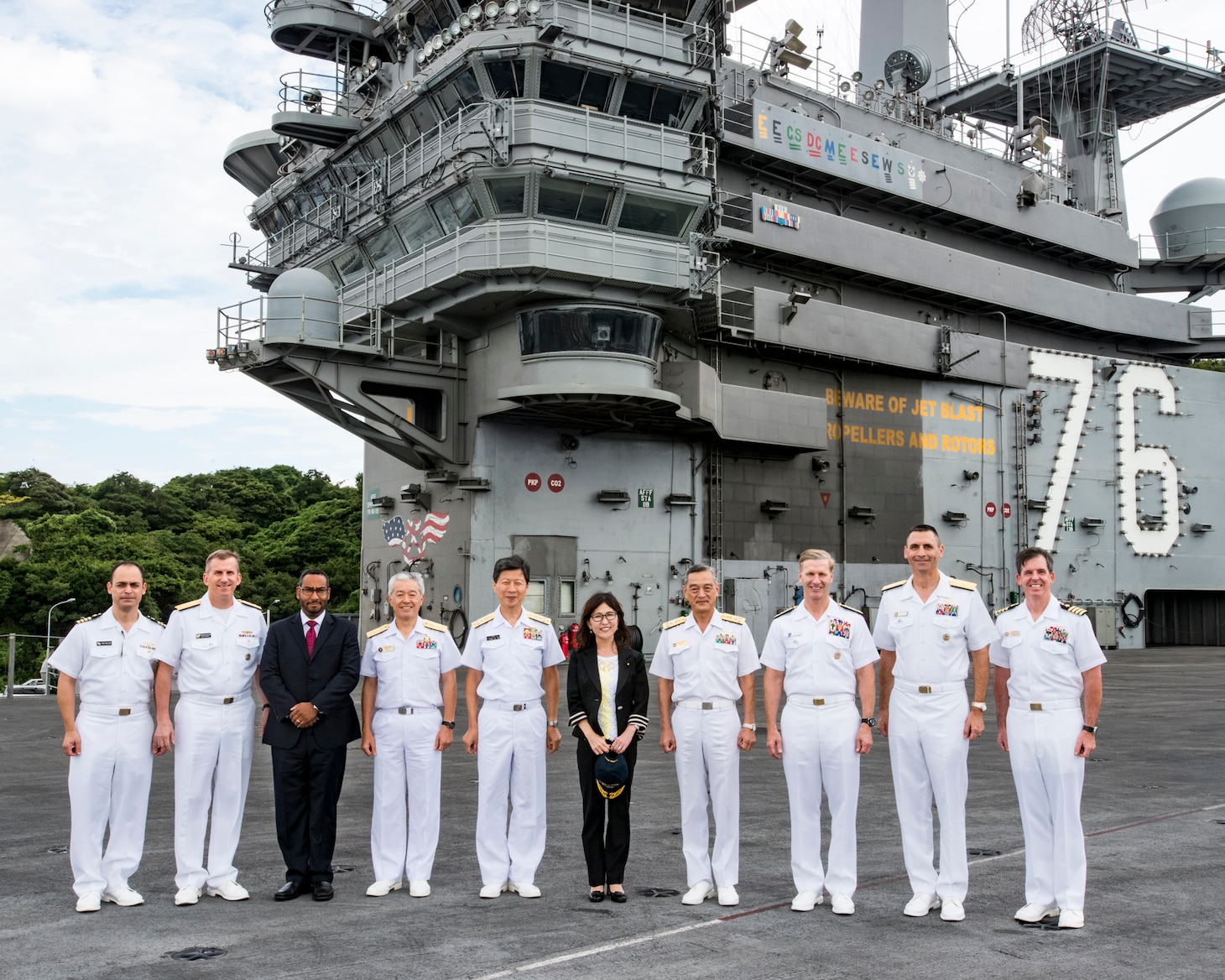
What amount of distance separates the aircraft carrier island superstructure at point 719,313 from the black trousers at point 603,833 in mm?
16203

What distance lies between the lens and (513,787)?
7.06 m

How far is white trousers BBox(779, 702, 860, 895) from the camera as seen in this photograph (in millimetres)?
6539

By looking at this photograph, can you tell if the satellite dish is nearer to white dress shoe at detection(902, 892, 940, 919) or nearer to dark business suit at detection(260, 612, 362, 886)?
dark business suit at detection(260, 612, 362, 886)

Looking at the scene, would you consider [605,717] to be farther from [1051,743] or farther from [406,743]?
[1051,743]

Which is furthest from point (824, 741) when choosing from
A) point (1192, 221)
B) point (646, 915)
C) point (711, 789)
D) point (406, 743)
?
point (1192, 221)

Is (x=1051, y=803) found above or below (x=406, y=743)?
below

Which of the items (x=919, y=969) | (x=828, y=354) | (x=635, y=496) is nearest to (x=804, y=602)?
(x=919, y=969)

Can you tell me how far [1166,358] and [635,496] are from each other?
24.7 metres

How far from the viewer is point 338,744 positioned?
276 inches

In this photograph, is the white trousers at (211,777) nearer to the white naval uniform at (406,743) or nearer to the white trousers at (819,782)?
the white naval uniform at (406,743)

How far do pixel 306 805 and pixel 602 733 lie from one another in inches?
75.9

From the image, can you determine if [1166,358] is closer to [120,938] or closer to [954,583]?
[954,583]

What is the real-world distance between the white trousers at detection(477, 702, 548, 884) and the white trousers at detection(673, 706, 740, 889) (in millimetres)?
943

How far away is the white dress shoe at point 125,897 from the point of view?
661 centimetres
